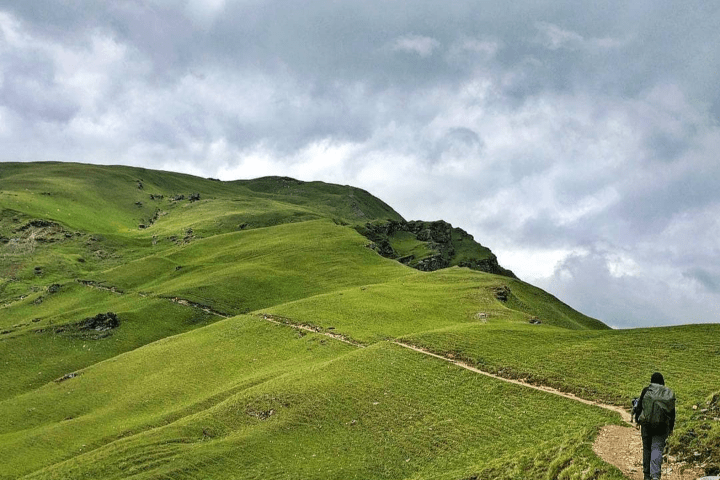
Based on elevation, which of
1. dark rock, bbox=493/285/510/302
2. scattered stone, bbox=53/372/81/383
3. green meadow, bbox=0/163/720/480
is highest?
dark rock, bbox=493/285/510/302

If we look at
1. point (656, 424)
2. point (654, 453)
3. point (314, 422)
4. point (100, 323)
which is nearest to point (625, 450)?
point (654, 453)

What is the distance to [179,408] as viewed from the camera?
6159 cm

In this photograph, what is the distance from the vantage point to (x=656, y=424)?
2198 cm

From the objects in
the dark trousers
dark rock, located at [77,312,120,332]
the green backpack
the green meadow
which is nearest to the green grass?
the green meadow

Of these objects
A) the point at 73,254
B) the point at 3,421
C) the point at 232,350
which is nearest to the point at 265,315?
the point at 232,350

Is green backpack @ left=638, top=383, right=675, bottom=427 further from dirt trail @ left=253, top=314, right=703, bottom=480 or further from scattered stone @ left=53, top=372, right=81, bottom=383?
scattered stone @ left=53, top=372, right=81, bottom=383

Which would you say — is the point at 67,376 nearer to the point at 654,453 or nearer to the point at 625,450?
the point at 625,450

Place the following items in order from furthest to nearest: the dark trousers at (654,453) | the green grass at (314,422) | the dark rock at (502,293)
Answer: the dark rock at (502,293)
the green grass at (314,422)
the dark trousers at (654,453)

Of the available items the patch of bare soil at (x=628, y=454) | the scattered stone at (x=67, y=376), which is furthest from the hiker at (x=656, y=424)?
the scattered stone at (x=67, y=376)

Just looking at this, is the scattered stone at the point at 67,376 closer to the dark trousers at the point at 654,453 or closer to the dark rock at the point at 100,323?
the dark rock at the point at 100,323

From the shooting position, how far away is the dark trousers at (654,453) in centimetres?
2189

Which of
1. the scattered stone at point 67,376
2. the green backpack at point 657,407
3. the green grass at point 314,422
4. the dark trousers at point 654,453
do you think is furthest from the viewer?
the scattered stone at point 67,376

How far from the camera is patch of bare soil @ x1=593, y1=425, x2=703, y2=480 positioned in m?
23.3

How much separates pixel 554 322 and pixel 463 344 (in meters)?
52.4
